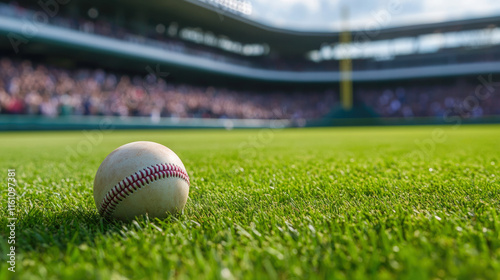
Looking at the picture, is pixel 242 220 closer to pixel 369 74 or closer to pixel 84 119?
pixel 84 119

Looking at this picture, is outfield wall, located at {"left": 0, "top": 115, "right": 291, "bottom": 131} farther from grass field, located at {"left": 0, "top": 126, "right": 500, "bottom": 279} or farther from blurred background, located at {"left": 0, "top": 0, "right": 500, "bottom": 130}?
grass field, located at {"left": 0, "top": 126, "right": 500, "bottom": 279}

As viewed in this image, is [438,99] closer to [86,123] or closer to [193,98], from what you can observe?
[193,98]

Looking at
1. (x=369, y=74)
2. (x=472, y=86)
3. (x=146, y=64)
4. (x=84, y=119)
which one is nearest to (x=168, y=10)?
(x=146, y=64)

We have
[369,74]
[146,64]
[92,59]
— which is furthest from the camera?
[369,74]

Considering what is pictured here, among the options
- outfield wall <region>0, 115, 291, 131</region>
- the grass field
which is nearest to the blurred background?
outfield wall <region>0, 115, 291, 131</region>

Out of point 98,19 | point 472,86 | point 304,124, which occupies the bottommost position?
point 304,124

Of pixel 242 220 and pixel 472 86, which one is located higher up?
pixel 472 86

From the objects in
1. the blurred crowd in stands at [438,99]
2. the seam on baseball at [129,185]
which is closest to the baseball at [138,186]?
the seam on baseball at [129,185]

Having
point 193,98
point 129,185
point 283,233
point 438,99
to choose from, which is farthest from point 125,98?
point 438,99
